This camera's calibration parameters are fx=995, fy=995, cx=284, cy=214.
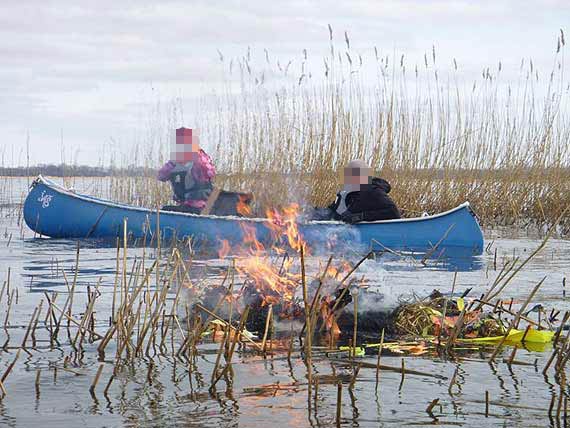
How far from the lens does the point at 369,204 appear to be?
42.4 feet

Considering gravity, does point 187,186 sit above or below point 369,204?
above

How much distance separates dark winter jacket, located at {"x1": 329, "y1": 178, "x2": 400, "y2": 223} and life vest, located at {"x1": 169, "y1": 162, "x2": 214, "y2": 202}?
2052mm

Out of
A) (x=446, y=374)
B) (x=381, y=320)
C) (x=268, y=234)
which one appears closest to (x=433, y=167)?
(x=268, y=234)

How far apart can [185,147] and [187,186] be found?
1.90ft

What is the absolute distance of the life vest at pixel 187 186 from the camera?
14.0 metres

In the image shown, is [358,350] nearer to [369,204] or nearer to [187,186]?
[369,204]

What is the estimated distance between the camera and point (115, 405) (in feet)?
15.1

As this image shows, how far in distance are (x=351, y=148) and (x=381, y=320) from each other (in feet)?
28.7

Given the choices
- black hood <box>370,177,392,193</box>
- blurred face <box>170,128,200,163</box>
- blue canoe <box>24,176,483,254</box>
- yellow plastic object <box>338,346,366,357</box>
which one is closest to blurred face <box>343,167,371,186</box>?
black hood <box>370,177,392,193</box>

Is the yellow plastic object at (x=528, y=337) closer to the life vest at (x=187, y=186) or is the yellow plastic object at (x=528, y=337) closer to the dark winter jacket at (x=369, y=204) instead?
the dark winter jacket at (x=369, y=204)

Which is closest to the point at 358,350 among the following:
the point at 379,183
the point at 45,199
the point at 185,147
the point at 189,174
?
the point at 379,183

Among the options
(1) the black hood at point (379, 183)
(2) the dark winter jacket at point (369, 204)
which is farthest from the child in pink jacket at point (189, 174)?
(1) the black hood at point (379, 183)

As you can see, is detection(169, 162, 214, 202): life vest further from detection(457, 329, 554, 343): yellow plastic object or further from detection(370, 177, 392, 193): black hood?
detection(457, 329, 554, 343): yellow plastic object

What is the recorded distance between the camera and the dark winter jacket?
1291 cm
